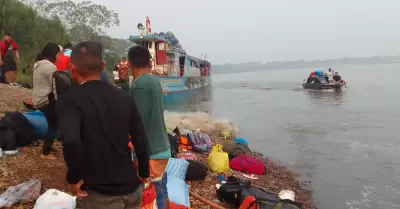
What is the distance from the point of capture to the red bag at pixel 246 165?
6.85m

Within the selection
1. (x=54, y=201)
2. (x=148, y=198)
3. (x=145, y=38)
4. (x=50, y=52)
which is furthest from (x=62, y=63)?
(x=145, y=38)

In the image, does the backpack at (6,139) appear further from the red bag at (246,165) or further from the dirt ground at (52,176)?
the red bag at (246,165)

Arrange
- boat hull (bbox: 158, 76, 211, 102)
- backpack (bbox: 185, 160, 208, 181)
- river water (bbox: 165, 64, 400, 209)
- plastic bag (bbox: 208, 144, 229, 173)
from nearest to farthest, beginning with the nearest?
backpack (bbox: 185, 160, 208, 181)
plastic bag (bbox: 208, 144, 229, 173)
river water (bbox: 165, 64, 400, 209)
boat hull (bbox: 158, 76, 211, 102)

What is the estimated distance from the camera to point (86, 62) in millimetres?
1996

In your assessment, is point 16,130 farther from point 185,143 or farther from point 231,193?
point 185,143

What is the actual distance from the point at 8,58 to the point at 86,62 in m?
9.41

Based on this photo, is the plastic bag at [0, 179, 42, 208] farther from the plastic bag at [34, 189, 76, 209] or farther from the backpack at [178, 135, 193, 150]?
the backpack at [178, 135, 193, 150]

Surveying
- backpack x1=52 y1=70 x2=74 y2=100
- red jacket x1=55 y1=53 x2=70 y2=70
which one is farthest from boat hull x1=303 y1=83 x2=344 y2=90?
backpack x1=52 y1=70 x2=74 y2=100

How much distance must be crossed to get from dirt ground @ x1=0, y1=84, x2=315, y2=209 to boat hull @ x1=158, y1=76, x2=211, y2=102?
1573 centimetres

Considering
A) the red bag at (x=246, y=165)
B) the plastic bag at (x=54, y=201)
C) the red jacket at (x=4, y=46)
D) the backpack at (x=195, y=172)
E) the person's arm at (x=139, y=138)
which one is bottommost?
the red bag at (x=246, y=165)

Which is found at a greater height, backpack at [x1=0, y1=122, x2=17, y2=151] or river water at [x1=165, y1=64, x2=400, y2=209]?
backpack at [x1=0, y1=122, x2=17, y2=151]

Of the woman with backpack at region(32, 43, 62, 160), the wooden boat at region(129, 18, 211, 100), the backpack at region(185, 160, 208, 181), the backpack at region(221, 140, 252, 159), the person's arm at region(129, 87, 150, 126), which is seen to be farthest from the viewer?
the wooden boat at region(129, 18, 211, 100)

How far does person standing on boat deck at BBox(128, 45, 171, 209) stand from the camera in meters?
2.92

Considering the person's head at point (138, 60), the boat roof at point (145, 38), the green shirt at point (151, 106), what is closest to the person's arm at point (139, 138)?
the green shirt at point (151, 106)
